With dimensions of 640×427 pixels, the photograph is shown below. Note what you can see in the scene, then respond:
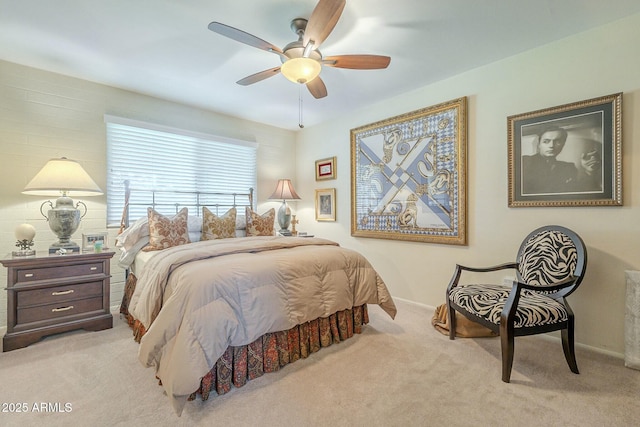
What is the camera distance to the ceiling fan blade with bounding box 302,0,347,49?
1608 mm

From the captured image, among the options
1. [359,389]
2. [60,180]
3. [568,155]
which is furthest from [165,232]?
[568,155]

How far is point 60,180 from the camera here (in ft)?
8.26

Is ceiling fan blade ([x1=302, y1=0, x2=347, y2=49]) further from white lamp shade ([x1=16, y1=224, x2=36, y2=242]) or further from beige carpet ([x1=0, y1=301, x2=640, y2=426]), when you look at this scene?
white lamp shade ([x1=16, y1=224, x2=36, y2=242])

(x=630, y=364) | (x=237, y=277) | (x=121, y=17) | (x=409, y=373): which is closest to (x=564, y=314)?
(x=630, y=364)

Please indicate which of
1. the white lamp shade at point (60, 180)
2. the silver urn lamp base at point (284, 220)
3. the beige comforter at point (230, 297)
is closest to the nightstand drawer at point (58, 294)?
the beige comforter at point (230, 297)

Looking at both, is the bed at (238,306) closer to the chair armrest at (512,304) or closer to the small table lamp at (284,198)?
the chair armrest at (512,304)

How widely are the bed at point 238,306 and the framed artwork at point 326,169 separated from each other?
5.69 feet

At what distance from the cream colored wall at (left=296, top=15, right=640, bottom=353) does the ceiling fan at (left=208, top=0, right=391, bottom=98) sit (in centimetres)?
92

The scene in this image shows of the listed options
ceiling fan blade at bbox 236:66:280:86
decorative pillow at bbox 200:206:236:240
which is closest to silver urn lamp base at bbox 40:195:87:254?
A: decorative pillow at bbox 200:206:236:240

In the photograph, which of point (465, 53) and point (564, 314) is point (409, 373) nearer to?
point (564, 314)

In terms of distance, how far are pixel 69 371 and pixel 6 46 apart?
271 centimetres

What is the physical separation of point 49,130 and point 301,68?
271 centimetres

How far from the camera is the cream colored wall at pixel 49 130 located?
106 inches

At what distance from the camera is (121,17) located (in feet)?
6.83
